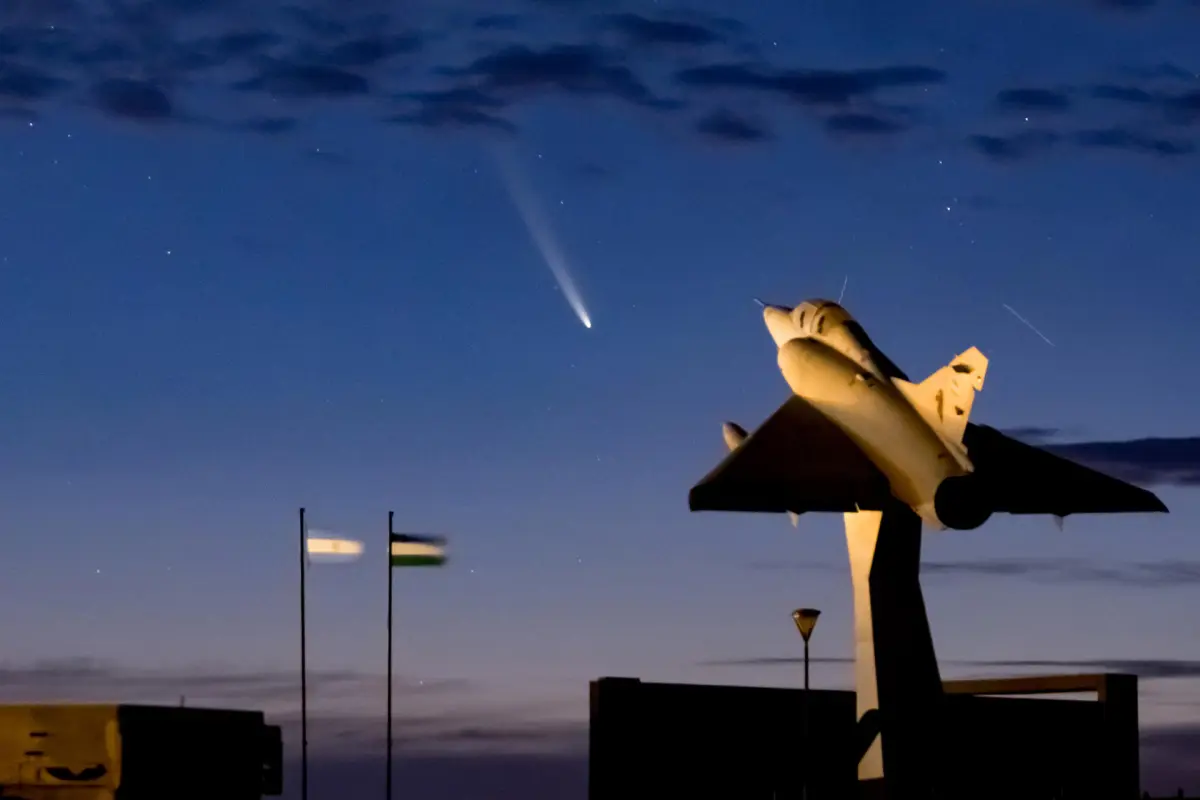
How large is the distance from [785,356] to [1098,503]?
846 cm

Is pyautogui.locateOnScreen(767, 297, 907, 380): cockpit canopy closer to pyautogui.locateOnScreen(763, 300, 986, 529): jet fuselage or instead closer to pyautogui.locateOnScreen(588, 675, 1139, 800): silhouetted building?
pyautogui.locateOnScreen(763, 300, 986, 529): jet fuselage

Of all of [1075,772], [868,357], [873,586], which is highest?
[868,357]

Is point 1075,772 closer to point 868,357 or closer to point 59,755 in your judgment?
point 868,357

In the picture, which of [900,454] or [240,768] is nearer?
[240,768]

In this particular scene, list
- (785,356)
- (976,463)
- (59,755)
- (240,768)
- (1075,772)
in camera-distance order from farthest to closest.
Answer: (1075,772), (785,356), (976,463), (240,768), (59,755)

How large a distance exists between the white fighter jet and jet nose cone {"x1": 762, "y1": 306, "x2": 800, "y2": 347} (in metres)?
0.04

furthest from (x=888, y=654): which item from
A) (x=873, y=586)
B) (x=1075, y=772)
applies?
(x=1075, y=772)

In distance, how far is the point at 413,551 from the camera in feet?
176

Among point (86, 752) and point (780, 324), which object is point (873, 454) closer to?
point (780, 324)

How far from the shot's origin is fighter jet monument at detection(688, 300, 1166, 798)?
4828cm

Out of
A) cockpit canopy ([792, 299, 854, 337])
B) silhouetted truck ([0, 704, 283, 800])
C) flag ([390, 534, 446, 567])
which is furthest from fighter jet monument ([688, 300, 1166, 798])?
silhouetted truck ([0, 704, 283, 800])

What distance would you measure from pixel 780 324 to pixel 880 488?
618cm

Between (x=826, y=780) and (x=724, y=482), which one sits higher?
(x=724, y=482)

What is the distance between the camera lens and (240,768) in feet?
113
